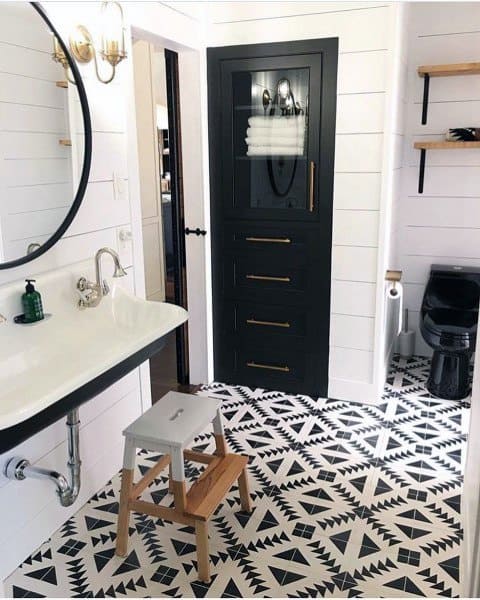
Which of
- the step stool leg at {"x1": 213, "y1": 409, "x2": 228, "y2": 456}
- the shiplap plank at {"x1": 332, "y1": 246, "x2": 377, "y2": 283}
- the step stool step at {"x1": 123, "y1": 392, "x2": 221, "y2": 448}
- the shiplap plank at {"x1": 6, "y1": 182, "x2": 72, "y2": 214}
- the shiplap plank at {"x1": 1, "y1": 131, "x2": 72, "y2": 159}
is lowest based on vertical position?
the step stool leg at {"x1": 213, "y1": 409, "x2": 228, "y2": 456}

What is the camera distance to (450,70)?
10.5 ft

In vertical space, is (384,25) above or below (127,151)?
above

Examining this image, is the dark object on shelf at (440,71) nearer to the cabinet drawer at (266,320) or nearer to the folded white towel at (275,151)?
the folded white towel at (275,151)

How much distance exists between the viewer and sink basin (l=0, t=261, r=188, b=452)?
1456 mm

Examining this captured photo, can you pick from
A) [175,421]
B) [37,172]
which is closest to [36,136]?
[37,172]

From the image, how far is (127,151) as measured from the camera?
2.43 meters

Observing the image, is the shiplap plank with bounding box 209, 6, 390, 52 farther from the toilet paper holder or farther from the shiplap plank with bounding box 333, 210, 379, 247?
the toilet paper holder

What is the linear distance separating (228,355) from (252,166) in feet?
3.73

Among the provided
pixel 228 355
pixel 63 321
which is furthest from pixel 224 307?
pixel 63 321

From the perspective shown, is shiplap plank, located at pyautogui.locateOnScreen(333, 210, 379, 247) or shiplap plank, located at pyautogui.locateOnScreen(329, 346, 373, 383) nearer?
shiplap plank, located at pyautogui.locateOnScreen(333, 210, 379, 247)

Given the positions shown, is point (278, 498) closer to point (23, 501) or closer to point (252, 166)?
point (23, 501)

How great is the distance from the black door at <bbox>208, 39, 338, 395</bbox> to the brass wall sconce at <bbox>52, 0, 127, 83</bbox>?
102 centimetres

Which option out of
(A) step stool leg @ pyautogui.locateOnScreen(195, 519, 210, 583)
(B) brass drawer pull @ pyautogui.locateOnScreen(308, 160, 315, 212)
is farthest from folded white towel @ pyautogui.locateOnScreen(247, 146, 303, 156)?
(A) step stool leg @ pyautogui.locateOnScreen(195, 519, 210, 583)

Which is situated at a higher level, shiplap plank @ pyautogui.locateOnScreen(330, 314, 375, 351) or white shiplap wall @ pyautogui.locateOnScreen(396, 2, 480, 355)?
white shiplap wall @ pyautogui.locateOnScreen(396, 2, 480, 355)
